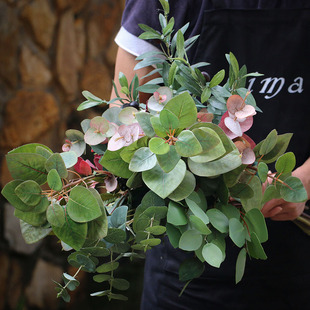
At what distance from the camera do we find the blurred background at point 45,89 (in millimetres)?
1830

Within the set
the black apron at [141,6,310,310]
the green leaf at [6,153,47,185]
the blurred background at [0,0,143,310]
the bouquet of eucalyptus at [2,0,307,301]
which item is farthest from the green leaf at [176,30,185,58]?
the blurred background at [0,0,143,310]

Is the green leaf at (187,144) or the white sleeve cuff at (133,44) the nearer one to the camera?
the green leaf at (187,144)

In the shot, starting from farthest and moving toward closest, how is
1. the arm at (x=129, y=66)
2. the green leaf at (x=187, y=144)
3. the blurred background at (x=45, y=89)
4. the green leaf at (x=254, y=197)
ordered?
the blurred background at (x=45, y=89), the arm at (x=129, y=66), the green leaf at (x=254, y=197), the green leaf at (x=187, y=144)

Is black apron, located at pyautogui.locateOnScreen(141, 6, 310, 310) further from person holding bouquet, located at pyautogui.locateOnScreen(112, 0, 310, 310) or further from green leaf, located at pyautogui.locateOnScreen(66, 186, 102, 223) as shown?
green leaf, located at pyautogui.locateOnScreen(66, 186, 102, 223)

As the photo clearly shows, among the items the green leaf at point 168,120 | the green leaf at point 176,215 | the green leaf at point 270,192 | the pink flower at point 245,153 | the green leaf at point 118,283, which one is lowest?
the green leaf at point 118,283

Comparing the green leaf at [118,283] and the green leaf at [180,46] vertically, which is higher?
the green leaf at [180,46]

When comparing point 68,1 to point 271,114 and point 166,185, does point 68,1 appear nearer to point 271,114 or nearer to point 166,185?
point 271,114

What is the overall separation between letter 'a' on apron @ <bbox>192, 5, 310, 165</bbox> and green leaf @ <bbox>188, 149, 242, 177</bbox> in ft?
1.48

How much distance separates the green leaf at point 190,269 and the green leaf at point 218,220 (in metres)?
0.08

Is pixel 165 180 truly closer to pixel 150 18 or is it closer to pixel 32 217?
pixel 32 217

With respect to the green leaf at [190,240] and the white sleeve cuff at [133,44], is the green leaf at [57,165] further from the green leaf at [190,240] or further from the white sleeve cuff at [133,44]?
the white sleeve cuff at [133,44]

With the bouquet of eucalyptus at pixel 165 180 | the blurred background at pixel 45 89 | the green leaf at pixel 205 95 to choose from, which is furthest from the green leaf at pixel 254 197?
the blurred background at pixel 45 89

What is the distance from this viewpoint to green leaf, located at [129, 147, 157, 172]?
0.45m

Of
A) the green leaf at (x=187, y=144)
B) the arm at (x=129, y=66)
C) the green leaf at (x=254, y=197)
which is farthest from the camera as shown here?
the arm at (x=129, y=66)
